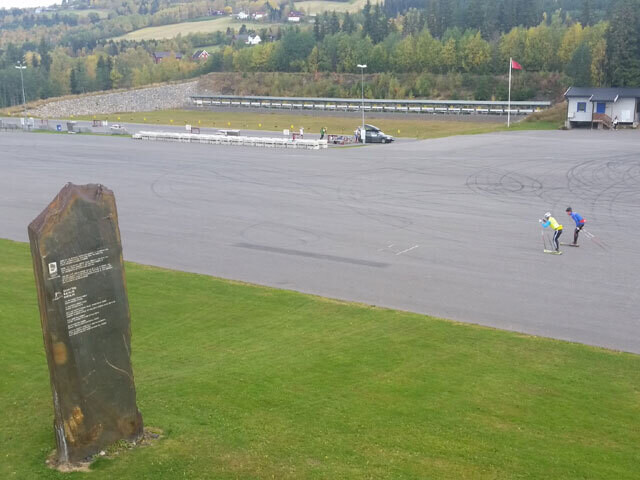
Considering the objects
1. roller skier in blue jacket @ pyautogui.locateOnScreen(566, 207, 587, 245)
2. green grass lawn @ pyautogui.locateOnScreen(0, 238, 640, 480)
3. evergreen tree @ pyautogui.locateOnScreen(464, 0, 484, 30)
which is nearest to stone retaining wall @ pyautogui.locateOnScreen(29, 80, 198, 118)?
evergreen tree @ pyautogui.locateOnScreen(464, 0, 484, 30)

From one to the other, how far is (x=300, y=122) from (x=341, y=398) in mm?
80785

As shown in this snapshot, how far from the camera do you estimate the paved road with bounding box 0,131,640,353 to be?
2036 centimetres

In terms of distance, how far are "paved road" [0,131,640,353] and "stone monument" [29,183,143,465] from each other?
10.4 m

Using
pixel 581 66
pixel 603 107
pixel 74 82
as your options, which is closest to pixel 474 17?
pixel 581 66

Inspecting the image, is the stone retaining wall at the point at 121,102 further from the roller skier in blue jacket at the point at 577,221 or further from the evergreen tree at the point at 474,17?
the roller skier in blue jacket at the point at 577,221

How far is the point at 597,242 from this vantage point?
27.0 m

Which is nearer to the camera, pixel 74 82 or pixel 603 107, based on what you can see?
pixel 603 107

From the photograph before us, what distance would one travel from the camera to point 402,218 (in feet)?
104

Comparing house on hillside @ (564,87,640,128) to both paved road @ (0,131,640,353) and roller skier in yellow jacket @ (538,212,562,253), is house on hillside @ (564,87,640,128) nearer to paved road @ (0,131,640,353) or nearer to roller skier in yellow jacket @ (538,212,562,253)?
paved road @ (0,131,640,353)

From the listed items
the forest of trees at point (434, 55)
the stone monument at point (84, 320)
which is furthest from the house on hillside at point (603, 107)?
the stone monument at point (84, 320)

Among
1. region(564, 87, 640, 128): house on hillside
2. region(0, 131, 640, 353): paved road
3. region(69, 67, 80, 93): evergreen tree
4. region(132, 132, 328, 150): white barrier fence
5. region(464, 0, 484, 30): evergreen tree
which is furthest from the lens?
region(69, 67, 80, 93): evergreen tree

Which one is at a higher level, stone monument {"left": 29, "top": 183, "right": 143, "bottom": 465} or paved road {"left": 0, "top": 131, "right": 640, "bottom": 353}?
stone monument {"left": 29, "top": 183, "right": 143, "bottom": 465}

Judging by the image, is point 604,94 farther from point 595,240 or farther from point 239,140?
point 595,240

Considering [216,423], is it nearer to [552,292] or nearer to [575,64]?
[552,292]
